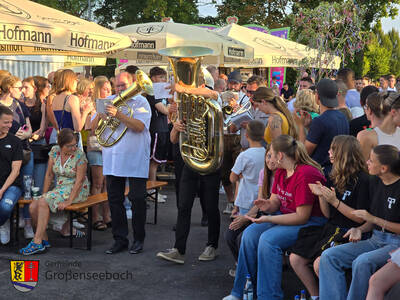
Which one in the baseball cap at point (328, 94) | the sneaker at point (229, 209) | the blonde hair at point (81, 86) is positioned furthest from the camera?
the sneaker at point (229, 209)

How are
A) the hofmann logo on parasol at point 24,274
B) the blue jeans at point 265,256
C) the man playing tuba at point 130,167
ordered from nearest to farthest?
the blue jeans at point 265,256, the hofmann logo on parasol at point 24,274, the man playing tuba at point 130,167

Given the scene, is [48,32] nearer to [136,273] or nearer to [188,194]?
[188,194]

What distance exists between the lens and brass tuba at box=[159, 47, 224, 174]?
4.99 metres

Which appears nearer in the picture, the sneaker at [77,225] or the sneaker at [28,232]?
the sneaker at [28,232]

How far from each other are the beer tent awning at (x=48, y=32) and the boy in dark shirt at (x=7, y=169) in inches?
33.0

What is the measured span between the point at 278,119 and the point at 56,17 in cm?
351

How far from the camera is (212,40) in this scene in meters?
9.52

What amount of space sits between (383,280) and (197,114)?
2.34 m

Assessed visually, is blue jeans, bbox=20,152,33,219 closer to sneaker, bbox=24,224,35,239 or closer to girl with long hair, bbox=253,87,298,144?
sneaker, bbox=24,224,35,239

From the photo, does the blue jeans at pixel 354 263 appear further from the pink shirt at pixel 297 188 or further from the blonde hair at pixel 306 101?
the blonde hair at pixel 306 101

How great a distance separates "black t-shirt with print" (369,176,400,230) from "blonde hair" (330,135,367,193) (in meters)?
0.20

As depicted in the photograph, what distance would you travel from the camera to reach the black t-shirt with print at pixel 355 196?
3.98 metres

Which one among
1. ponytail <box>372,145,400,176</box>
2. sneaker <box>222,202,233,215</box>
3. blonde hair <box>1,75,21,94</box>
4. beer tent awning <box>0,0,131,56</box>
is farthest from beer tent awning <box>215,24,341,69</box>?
ponytail <box>372,145,400,176</box>

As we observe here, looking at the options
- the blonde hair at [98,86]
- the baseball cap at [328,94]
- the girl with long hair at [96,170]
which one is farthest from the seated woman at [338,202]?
the blonde hair at [98,86]
